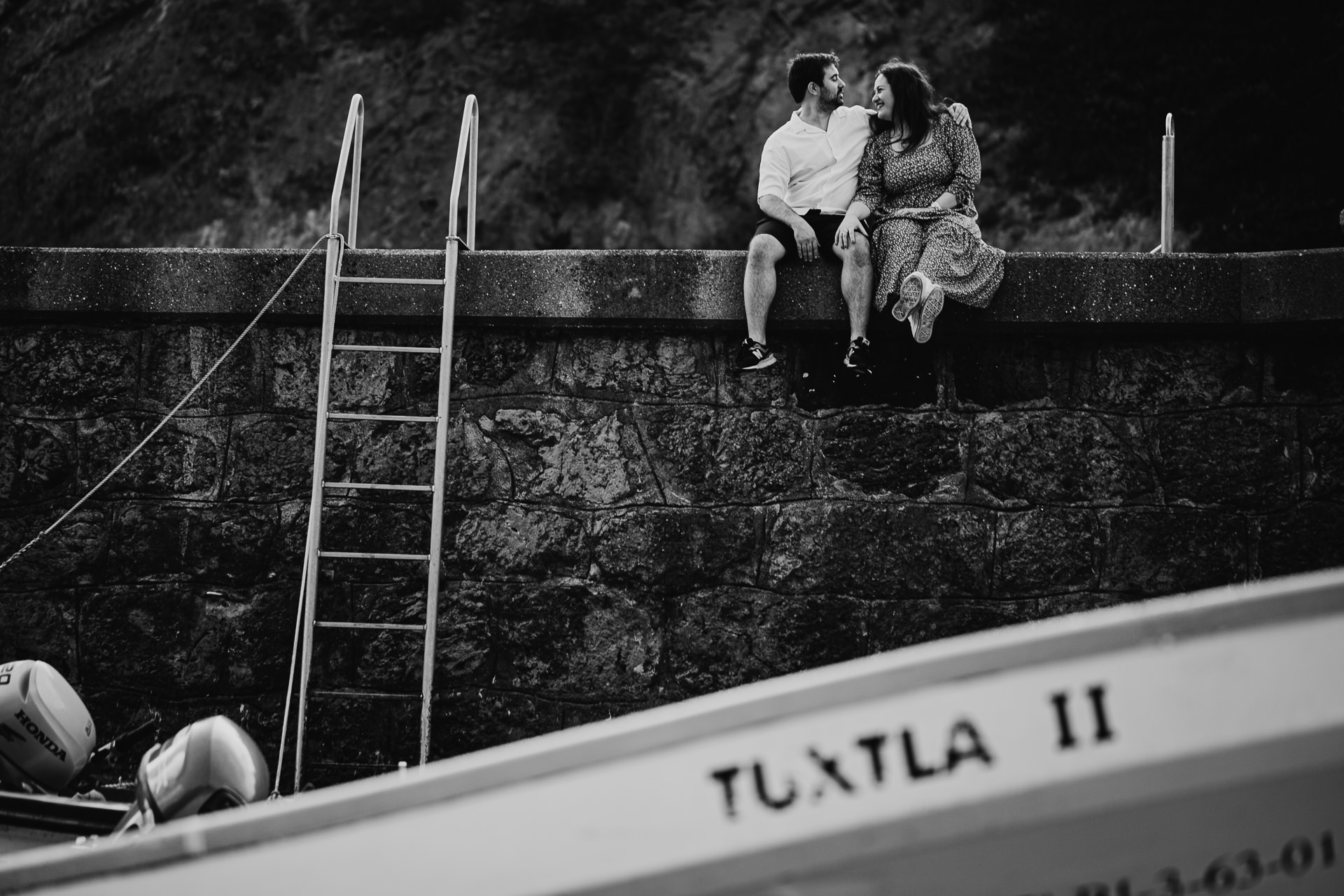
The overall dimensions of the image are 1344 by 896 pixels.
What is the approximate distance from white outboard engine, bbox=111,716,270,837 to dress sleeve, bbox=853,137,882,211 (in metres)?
3.16

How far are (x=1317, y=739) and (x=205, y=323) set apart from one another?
14.5 feet

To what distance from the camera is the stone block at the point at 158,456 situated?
4.98 meters

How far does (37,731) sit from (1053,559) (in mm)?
3555

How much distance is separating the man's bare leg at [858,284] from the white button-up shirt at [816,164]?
0.87 ft

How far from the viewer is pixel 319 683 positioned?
489cm

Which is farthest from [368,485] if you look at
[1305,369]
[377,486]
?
[1305,369]

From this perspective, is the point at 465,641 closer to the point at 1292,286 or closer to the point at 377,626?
the point at 377,626

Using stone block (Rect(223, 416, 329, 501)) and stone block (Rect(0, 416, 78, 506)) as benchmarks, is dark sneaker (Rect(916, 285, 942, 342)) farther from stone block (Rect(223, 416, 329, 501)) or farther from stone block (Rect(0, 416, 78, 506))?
stone block (Rect(0, 416, 78, 506))

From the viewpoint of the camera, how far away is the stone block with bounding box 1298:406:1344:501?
4.61m

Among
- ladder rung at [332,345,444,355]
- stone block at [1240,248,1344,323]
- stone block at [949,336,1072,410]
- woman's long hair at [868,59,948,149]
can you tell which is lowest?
stone block at [949,336,1072,410]

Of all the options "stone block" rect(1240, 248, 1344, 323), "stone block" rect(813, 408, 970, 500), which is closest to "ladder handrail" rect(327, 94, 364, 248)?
"stone block" rect(813, 408, 970, 500)

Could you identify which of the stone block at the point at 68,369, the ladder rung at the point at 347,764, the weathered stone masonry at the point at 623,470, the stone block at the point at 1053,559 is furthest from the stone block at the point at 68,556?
the stone block at the point at 1053,559

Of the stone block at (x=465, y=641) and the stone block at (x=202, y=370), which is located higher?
the stone block at (x=202, y=370)

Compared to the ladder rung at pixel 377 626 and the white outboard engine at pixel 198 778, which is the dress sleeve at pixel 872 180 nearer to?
the ladder rung at pixel 377 626
